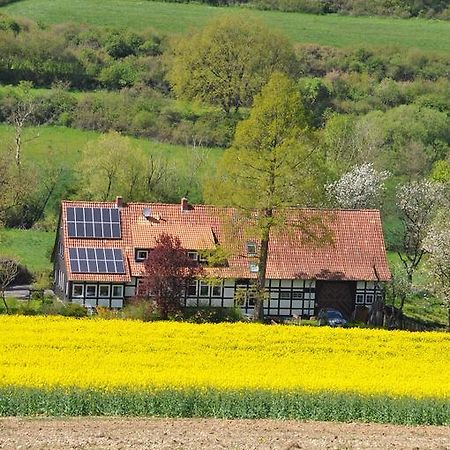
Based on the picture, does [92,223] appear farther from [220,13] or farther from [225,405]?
[220,13]

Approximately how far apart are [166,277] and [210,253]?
12.9 ft

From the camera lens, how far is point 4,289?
6769cm

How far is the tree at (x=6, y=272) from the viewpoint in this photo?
219 feet

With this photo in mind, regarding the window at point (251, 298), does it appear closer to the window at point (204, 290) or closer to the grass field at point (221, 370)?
the window at point (204, 290)

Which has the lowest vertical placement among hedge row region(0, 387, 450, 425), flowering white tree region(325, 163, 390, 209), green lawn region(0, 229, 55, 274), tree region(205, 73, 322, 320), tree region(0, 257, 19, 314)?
green lawn region(0, 229, 55, 274)

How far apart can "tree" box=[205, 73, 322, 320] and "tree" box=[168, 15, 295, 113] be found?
46.0 m

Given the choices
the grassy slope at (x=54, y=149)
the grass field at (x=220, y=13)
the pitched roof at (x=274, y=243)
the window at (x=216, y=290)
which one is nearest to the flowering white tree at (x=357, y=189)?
the grassy slope at (x=54, y=149)

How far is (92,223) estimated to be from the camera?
Result: 69.4m

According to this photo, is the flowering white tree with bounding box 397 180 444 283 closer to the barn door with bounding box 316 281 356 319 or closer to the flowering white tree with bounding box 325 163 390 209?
the flowering white tree with bounding box 325 163 390 209

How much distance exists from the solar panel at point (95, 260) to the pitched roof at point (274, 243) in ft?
0.97

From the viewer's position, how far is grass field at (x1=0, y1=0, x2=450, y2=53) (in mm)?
132250

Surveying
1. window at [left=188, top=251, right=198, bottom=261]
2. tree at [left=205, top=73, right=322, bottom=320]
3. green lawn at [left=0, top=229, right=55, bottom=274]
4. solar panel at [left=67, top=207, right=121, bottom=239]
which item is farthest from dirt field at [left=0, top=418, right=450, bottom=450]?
green lawn at [left=0, top=229, right=55, bottom=274]

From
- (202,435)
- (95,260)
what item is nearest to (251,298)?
(95,260)

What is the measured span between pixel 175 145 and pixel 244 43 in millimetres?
13386
